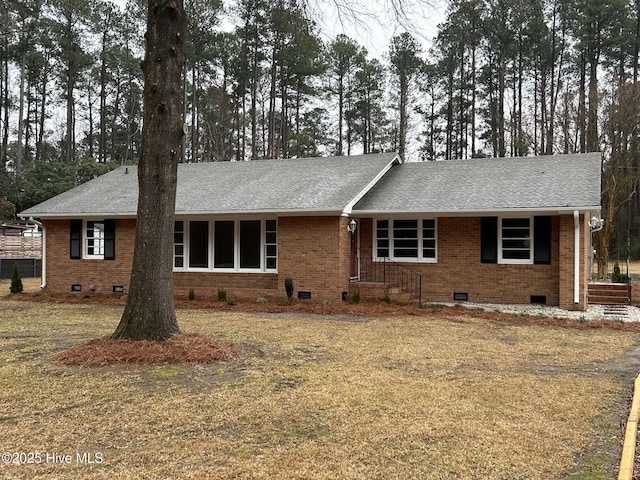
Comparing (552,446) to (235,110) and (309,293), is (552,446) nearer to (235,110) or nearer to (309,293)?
(309,293)

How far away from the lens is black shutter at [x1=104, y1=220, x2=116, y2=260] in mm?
16536

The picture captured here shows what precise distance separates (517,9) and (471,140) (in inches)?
324

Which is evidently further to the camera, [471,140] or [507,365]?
[471,140]

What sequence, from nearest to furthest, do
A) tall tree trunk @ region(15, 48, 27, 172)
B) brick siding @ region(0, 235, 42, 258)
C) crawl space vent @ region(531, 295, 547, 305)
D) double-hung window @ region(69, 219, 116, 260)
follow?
crawl space vent @ region(531, 295, 547, 305) → double-hung window @ region(69, 219, 116, 260) → brick siding @ region(0, 235, 42, 258) → tall tree trunk @ region(15, 48, 27, 172)

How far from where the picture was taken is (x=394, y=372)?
669cm

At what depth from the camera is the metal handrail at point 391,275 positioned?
48.0 ft

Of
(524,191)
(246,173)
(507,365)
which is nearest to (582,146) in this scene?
(524,191)

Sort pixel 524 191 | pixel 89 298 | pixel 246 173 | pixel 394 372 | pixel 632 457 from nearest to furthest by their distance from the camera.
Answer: pixel 632 457, pixel 394 372, pixel 524 191, pixel 89 298, pixel 246 173

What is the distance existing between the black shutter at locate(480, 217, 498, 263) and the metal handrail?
183 cm

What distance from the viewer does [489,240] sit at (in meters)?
13.8

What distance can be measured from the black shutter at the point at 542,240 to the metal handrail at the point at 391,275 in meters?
3.06

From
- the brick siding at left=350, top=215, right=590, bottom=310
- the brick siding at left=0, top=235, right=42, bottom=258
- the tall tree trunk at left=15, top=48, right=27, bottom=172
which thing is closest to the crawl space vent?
the brick siding at left=350, top=215, right=590, bottom=310

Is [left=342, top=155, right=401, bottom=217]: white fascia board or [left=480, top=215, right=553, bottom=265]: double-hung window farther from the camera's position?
[left=342, top=155, right=401, bottom=217]: white fascia board

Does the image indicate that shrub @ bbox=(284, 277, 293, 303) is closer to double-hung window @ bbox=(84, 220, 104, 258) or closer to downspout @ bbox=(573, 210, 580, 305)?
double-hung window @ bbox=(84, 220, 104, 258)
